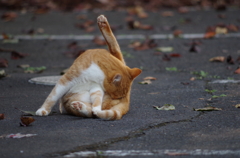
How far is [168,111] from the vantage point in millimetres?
4125

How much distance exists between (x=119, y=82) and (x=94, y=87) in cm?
23

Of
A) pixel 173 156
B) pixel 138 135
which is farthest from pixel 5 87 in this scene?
pixel 173 156

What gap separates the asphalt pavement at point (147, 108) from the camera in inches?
119

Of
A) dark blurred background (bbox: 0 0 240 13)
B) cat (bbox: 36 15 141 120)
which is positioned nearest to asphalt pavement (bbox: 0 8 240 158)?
cat (bbox: 36 15 141 120)

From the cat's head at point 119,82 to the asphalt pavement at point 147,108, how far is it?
0.75 ft

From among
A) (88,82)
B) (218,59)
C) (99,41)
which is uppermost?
(88,82)

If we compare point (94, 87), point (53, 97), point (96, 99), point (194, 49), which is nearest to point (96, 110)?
point (96, 99)

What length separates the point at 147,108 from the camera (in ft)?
13.9

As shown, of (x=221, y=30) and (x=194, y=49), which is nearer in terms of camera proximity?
(x=194, y=49)

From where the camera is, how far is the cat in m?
3.82

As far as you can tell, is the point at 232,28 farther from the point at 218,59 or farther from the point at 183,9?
the point at 183,9

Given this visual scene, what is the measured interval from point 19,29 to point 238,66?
532cm

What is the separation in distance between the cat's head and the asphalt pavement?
0.75 feet

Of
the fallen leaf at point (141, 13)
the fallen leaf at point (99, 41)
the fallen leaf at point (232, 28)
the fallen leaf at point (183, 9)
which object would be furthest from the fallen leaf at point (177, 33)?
the fallen leaf at point (183, 9)
